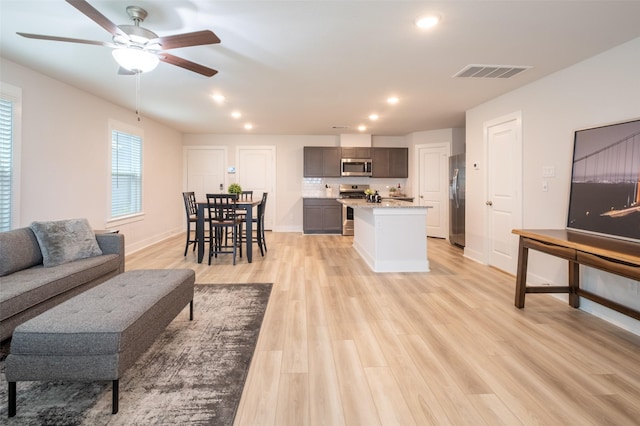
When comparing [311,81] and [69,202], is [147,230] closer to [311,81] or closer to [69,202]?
[69,202]

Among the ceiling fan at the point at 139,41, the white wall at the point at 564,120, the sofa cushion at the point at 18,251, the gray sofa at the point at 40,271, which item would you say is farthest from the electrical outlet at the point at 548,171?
the sofa cushion at the point at 18,251

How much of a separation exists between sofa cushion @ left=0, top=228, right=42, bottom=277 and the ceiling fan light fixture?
Answer: 1807 millimetres

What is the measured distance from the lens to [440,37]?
2652 millimetres

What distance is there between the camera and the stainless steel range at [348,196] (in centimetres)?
726

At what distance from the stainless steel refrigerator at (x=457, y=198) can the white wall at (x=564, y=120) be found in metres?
1.40

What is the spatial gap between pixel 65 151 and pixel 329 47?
3642 millimetres

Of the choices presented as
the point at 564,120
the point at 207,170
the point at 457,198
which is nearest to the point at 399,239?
the point at 564,120

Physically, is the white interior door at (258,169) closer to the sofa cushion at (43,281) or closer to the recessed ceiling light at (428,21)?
the sofa cushion at (43,281)

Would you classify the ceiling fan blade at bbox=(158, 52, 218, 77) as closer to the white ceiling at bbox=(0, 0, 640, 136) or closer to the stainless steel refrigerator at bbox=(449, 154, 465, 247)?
the white ceiling at bbox=(0, 0, 640, 136)

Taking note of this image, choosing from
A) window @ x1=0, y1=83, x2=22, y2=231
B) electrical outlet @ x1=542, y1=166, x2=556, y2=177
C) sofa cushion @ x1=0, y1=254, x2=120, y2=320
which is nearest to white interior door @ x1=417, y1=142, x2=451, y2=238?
electrical outlet @ x1=542, y1=166, x2=556, y2=177

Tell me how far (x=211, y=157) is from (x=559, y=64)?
6.94 metres

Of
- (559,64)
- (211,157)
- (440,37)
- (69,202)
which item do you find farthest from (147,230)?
(559,64)

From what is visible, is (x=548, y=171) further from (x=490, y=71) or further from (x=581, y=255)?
(x=581, y=255)

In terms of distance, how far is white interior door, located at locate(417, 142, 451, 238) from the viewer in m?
6.90
